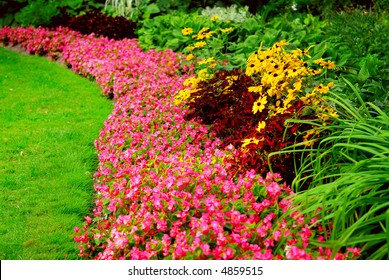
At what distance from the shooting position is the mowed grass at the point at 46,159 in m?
4.05

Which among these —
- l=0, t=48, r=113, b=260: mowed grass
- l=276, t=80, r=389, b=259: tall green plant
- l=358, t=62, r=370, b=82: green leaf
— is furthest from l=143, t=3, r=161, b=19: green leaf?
l=276, t=80, r=389, b=259: tall green plant

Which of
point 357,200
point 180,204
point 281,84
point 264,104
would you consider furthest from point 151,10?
point 357,200

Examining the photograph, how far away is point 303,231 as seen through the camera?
10.1 ft

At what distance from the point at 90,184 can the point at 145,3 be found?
6857 millimetres

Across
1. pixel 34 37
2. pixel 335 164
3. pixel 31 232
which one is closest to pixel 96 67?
pixel 34 37

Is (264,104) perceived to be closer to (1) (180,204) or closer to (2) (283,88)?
(2) (283,88)

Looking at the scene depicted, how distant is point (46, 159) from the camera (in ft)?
18.0

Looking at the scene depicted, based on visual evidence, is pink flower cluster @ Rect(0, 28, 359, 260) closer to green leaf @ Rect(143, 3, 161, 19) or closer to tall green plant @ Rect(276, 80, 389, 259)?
tall green plant @ Rect(276, 80, 389, 259)

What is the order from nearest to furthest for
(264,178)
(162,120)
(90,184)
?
(264,178) < (90,184) < (162,120)

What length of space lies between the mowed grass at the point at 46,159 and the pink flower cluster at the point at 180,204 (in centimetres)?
21

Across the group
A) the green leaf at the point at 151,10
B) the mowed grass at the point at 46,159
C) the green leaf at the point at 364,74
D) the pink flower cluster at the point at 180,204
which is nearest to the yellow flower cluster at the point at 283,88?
the pink flower cluster at the point at 180,204

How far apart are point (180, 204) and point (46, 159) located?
2392 mm

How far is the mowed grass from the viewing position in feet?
13.3

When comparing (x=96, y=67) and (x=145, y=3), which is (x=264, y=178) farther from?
(x=145, y=3)
